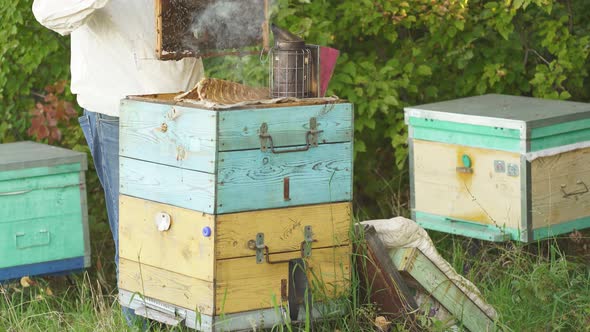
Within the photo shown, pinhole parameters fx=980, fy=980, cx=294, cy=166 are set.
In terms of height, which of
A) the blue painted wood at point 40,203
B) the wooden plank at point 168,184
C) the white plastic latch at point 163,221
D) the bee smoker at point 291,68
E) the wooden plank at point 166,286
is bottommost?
the wooden plank at point 166,286

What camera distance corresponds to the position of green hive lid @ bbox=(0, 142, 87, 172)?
4.32 m

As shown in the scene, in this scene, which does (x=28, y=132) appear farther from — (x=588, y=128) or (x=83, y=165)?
(x=588, y=128)

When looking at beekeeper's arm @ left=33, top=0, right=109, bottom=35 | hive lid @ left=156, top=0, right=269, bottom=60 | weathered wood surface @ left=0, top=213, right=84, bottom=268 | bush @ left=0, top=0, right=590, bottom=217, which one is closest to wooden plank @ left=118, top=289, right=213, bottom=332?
hive lid @ left=156, top=0, right=269, bottom=60

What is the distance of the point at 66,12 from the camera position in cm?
342

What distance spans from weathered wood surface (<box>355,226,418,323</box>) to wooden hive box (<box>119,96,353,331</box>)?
0.11 metres

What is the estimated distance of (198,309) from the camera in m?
3.10

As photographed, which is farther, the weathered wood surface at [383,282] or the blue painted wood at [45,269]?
the blue painted wood at [45,269]

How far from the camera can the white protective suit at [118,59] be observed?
3613mm

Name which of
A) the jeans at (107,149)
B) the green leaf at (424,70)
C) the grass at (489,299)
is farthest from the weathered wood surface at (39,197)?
the green leaf at (424,70)

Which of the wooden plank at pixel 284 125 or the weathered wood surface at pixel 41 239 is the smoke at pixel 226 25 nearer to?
the wooden plank at pixel 284 125

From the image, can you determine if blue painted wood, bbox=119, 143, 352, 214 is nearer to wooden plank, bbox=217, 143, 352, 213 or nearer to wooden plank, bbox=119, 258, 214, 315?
wooden plank, bbox=217, 143, 352, 213

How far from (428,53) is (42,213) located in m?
2.47

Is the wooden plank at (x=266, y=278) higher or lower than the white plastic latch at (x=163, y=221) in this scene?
lower

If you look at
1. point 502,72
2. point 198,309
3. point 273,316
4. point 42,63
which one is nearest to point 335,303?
point 273,316
